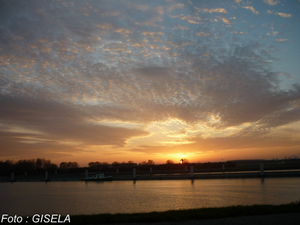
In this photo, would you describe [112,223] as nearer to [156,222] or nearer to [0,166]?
[156,222]

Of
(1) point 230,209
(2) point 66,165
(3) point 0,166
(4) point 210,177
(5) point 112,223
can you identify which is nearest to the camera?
(5) point 112,223

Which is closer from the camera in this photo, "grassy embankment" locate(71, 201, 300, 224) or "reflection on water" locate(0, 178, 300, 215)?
"grassy embankment" locate(71, 201, 300, 224)

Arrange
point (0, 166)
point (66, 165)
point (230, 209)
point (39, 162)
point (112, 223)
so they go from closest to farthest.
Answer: point (112, 223) → point (230, 209) → point (0, 166) → point (66, 165) → point (39, 162)

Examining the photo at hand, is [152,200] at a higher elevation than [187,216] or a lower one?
lower

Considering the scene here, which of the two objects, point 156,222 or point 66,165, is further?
point 66,165

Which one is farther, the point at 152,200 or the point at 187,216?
the point at 152,200

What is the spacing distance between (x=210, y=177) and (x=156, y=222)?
54.7 meters

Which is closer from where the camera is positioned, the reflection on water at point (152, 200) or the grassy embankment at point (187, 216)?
the grassy embankment at point (187, 216)

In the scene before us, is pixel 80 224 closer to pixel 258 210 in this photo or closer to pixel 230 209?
pixel 230 209

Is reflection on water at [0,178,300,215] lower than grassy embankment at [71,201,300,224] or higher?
lower

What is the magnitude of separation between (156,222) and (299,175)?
1943 inches

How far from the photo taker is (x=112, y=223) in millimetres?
11320

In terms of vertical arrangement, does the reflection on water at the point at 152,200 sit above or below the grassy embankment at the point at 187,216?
below

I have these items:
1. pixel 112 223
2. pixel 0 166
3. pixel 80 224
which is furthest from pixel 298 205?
pixel 0 166
